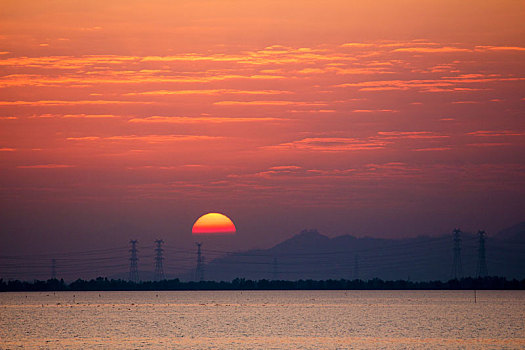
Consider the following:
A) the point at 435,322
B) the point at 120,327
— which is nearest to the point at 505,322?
the point at 435,322

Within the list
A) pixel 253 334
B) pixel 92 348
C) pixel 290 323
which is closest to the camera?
pixel 92 348

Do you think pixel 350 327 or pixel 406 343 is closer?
pixel 406 343

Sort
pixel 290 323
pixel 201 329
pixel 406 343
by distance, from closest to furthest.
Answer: pixel 406 343 < pixel 201 329 < pixel 290 323

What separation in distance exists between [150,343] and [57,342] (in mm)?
12889

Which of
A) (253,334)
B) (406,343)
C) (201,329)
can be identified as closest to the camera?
(406,343)

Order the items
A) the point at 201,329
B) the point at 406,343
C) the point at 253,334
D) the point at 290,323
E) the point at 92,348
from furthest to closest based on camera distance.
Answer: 1. the point at 290,323
2. the point at 201,329
3. the point at 253,334
4. the point at 406,343
5. the point at 92,348

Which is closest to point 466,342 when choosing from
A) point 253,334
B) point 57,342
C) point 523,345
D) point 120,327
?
point 523,345

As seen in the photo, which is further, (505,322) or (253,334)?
(505,322)

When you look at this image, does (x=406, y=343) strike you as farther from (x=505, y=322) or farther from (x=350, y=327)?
(x=505, y=322)

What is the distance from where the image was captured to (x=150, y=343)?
4550 inches

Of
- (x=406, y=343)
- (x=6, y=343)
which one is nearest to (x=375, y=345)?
(x=406, y=343)

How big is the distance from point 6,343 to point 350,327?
202 feet

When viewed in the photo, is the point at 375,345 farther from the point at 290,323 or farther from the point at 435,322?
the point at 435,322

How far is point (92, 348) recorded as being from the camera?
11025cm
